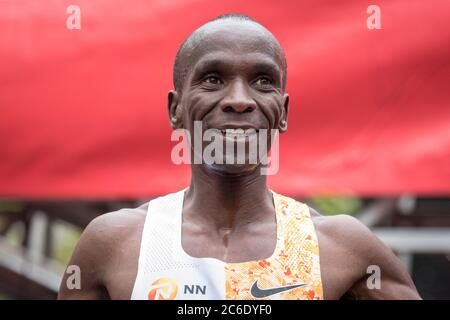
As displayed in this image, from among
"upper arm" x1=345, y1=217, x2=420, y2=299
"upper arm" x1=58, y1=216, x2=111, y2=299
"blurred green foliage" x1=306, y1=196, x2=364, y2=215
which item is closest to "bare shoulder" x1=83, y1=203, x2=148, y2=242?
"upper arm" x1=58, y1=216, x2=111, y2=299

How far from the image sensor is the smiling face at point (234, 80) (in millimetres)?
3076

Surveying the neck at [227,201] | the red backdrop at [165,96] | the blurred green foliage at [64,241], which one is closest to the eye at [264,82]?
the neck at [227,201]

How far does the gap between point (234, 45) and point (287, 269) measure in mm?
743

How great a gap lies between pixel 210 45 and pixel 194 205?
554mm

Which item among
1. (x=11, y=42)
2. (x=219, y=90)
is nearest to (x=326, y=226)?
(x=219, y=90)

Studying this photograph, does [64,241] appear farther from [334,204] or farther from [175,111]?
[175,111]

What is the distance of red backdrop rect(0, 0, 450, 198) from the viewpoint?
479 centimetres

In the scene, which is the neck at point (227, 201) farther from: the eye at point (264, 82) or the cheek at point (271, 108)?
the eye at point (264, 82)

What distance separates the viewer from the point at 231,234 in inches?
126

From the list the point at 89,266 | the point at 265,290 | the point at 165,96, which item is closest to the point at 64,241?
the point at 165,96
